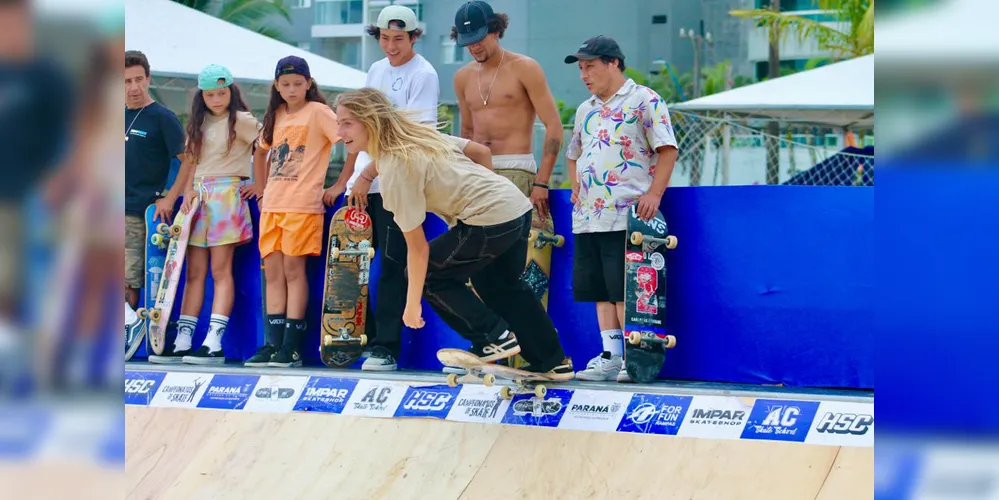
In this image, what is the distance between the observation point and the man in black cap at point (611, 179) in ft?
18.5

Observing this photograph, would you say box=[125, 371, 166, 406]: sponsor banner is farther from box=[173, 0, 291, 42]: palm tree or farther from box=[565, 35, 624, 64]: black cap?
box=[173, 0, 291, 42]: palm tree

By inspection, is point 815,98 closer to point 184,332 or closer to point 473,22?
point 473,22

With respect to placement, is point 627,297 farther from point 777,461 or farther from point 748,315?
point 777,461

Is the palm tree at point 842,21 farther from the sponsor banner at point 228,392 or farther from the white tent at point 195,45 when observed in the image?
the sponsor banner at point 228,392

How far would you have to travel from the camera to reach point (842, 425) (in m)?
4.89

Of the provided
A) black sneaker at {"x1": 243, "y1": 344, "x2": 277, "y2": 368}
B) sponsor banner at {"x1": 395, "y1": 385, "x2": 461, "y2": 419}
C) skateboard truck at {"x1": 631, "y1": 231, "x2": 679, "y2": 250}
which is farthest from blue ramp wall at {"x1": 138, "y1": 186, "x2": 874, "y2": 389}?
black sneaker at {"x1": 243, "y1": 344, "x2": 277, "y2": 368}

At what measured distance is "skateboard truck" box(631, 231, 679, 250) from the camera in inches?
217

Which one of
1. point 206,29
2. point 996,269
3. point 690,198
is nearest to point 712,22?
point 206,29

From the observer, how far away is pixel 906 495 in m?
1.30

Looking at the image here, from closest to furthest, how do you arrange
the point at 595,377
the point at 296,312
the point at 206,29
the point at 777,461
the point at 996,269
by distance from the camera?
the point at 996,269, the point at 777,461, the point at 595,377, the point at 296,312, the point at 206,29

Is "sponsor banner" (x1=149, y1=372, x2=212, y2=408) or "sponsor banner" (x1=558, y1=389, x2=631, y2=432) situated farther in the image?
"sponsor banner" (x1=149, y1=372, x2=212, y2=408)

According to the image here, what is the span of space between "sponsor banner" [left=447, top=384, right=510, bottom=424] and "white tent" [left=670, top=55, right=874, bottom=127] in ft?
34.4

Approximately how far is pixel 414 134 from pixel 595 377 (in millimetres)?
Result: 1577

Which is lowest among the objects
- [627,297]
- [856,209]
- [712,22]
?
[627,297]
